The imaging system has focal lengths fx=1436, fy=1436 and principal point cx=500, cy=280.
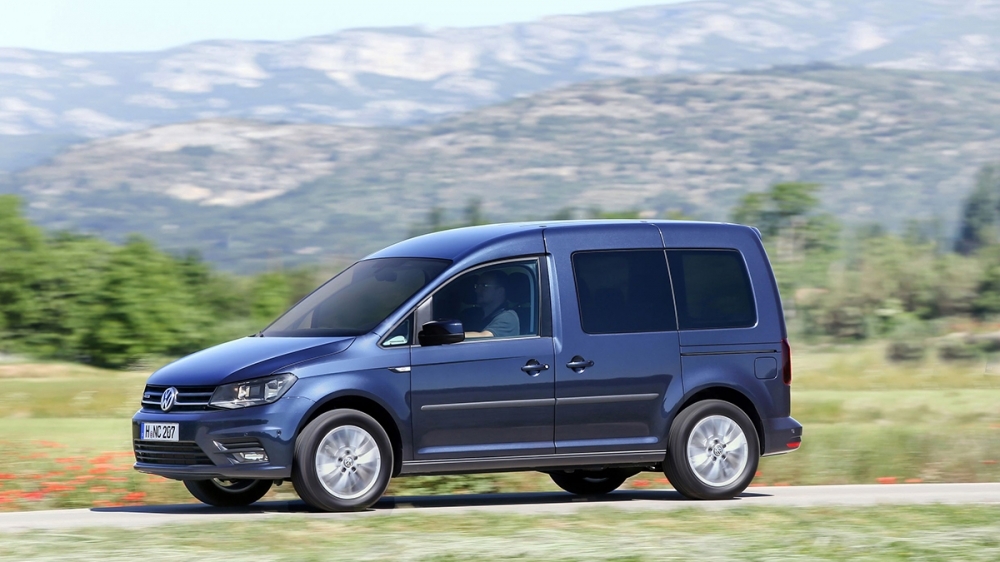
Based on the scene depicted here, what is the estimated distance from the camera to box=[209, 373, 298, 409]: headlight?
891cm

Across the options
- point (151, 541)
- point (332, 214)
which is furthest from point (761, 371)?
point (332, 214)

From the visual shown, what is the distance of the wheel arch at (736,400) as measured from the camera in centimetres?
1037

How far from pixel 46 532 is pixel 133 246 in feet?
329

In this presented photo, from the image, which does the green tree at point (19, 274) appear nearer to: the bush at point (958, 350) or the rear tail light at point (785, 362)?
the bush at point (958, 350)

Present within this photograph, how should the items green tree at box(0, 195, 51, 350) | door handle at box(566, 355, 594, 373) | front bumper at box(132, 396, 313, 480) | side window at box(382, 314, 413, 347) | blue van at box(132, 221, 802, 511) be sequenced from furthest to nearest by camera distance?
green tree at box(0, 195, 51, 350) → door handle at box(566, 355, 594, 373) → side window at box(382, 314, 413, 347) → blue van at box(132, 221, 802, 511) → front bumper at box(132, 396, 313, 480)

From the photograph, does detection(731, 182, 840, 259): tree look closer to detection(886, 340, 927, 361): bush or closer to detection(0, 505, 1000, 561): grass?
detection(886, 340, 927, 361): bush

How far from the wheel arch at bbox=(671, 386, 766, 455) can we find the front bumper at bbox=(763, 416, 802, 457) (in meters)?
0.04

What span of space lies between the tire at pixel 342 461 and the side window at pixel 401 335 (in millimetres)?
503

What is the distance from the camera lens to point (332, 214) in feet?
613

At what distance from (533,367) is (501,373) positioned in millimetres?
250

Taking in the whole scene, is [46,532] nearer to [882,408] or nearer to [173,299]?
[882,408]

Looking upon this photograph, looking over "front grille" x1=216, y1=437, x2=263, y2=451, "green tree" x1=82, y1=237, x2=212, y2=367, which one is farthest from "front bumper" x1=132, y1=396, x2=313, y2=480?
"green tree" x1=82, y1=237, x2=212, y2=367

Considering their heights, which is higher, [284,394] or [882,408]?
[284,394]

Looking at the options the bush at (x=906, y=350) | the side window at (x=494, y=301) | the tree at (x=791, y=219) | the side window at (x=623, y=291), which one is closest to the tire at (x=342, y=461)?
the side window at (x=494, y=301)
